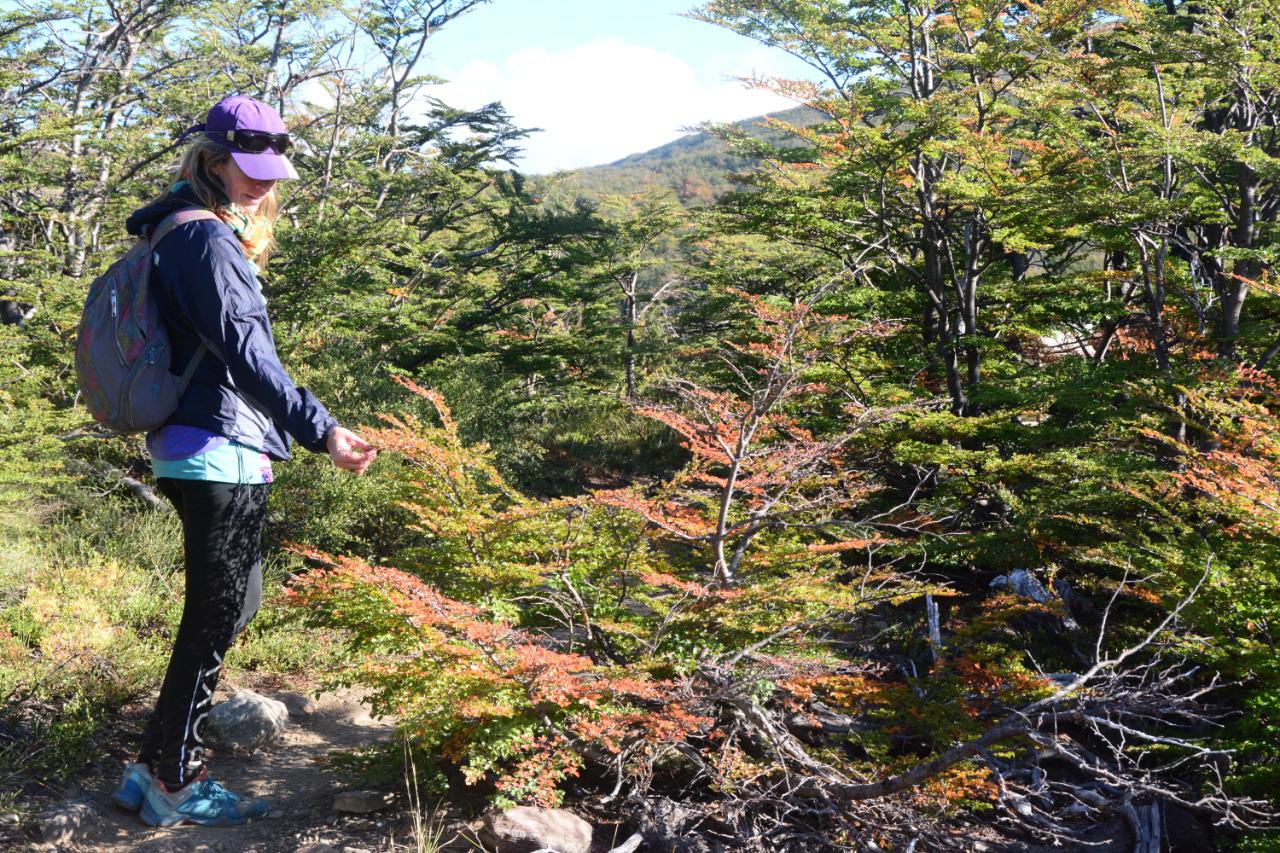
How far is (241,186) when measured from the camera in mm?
2400

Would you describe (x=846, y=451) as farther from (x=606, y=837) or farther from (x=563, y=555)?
(x=606, y=837)

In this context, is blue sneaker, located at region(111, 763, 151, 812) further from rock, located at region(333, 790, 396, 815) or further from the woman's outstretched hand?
the woman's outstretched hand

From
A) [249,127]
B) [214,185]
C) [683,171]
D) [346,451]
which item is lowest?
[346,451]

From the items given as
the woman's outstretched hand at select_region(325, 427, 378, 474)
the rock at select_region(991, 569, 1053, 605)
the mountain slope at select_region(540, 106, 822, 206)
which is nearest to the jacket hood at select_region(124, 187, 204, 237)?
the woman's outstretched hand at select_region(325, 427, 378, 474)

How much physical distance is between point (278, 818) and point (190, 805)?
→ 39 centimetres

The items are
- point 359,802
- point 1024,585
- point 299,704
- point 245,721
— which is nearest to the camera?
point 359,802

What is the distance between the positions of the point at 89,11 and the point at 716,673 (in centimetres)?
1086

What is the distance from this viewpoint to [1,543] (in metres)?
5.30

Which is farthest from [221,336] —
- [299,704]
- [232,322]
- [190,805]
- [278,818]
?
[299,704]

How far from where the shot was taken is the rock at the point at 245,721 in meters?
3.63

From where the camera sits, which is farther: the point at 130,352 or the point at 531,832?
the point at 531,832

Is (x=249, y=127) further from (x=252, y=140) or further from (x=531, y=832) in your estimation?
(x=531, y=832)

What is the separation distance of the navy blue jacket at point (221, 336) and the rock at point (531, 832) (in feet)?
4.61

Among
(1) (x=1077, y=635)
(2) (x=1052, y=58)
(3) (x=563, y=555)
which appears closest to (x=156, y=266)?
(3) (x=563, y=555)
